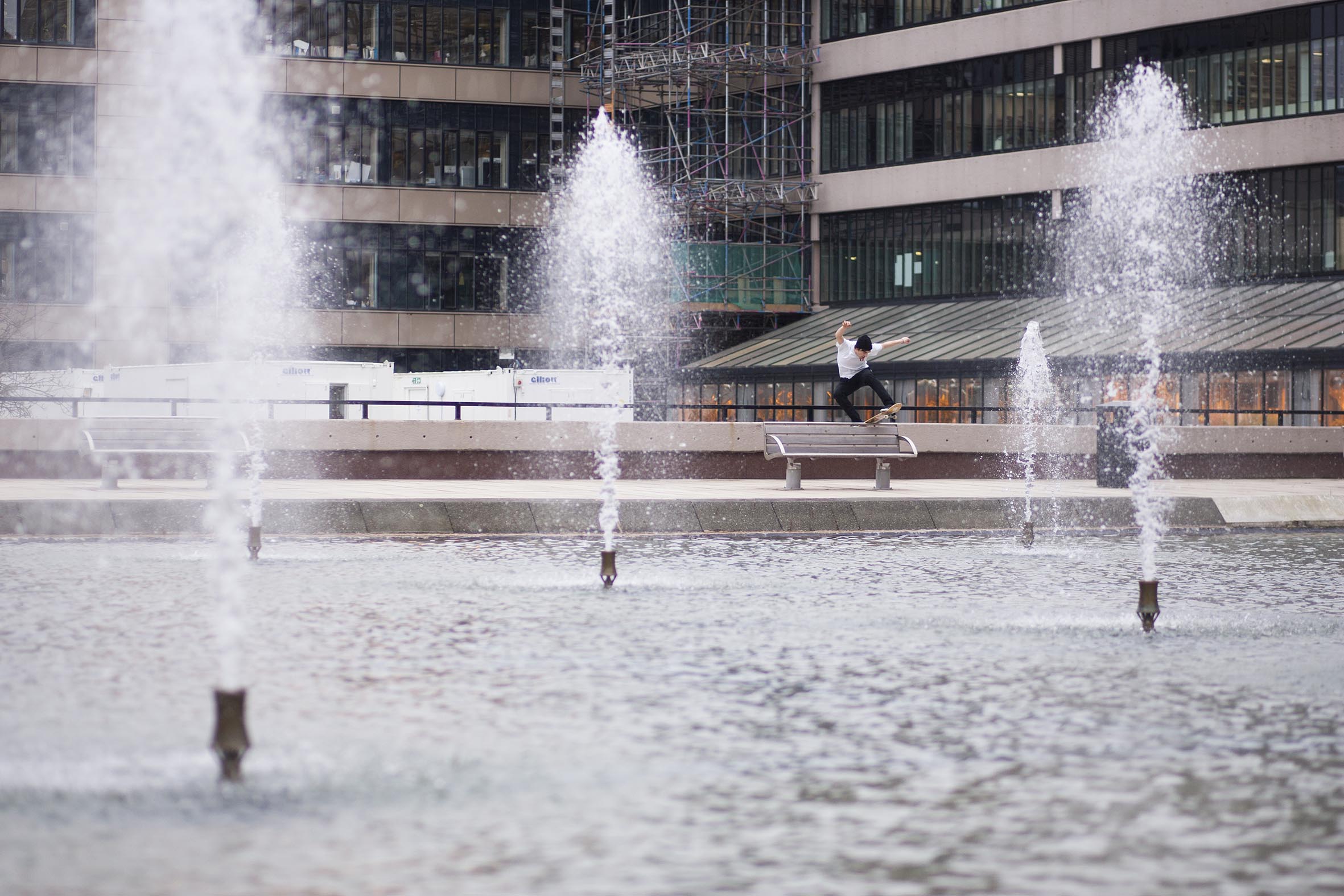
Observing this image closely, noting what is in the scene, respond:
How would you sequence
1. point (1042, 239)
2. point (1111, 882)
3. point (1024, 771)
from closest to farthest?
point (1111, 882) < point (1024, 771) < point (1042, 239)

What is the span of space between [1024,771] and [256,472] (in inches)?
451

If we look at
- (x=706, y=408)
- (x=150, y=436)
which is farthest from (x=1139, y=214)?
(x=150, y=436)

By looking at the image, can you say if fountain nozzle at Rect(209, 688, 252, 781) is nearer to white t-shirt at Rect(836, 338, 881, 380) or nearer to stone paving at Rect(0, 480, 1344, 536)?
stone paving at Rect(0, 480, 1344, 536)

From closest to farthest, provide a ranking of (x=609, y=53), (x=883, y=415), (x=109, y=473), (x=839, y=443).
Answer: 1. (x=109, y=473)
2. (x=839, y=443)
3. (x=883, y=415)
4. (x=609, y=53)

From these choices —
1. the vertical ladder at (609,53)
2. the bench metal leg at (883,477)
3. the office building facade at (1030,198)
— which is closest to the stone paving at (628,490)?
the bench metal leg at (883,477)

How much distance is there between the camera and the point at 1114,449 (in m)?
25.2

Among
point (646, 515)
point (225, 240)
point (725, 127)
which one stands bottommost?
point (646, 515)

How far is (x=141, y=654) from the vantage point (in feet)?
29.3

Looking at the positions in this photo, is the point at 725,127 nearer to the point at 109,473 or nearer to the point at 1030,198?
the point at 1030,198

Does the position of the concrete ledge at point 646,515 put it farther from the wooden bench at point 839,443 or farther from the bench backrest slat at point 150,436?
the bench backrest slat at point 150,436

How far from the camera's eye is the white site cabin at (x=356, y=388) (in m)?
33.4

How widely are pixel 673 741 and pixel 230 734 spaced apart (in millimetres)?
1634

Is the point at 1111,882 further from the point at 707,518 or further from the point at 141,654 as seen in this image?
the point at 707,518

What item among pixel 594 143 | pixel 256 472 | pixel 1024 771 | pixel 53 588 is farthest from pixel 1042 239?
pixel 1024 771
